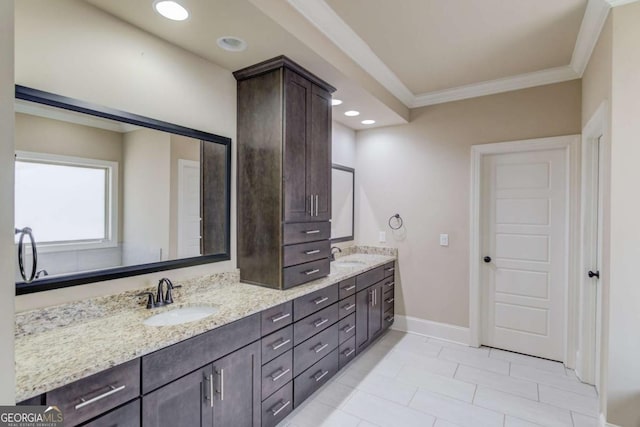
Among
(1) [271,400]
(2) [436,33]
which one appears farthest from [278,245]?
(2) [436,33]

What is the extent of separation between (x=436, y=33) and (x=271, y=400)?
9.13ft

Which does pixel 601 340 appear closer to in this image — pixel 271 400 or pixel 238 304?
pixel 271 400

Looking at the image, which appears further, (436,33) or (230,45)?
(436,33)

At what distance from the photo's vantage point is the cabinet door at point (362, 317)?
2959 millimetres

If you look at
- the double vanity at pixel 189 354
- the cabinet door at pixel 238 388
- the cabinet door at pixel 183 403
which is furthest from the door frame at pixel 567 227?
the cabinet door at pixel 183 403

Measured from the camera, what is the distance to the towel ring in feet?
12.4

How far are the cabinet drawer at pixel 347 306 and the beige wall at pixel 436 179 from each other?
3.73 feet

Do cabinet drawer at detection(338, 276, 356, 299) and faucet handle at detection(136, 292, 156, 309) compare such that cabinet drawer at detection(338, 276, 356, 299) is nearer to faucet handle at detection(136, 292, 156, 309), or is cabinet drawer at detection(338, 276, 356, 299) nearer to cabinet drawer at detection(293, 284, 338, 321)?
cabinet drawer at detection(293, 284, 338, 321)

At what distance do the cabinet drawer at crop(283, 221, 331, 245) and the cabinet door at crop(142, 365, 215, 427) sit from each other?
0.99m

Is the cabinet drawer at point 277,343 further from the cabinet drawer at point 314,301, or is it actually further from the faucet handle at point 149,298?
the faucet handle at point 149,298

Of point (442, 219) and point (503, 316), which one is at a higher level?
point (442, 219)

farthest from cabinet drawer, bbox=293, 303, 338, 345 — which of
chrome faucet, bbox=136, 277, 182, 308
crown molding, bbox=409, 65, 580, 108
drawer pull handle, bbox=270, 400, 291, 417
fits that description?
crown molding, bbox=409, 65, 580, 108

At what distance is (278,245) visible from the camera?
2.22 metres

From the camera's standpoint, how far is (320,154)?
2.62 metres
